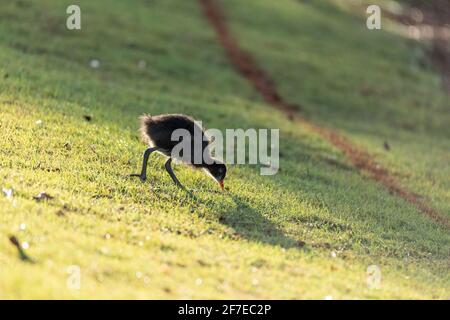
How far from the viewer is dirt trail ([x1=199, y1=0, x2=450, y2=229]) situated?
1533cm

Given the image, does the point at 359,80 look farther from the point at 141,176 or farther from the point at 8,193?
the point at 8,193

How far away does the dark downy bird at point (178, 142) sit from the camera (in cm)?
1217

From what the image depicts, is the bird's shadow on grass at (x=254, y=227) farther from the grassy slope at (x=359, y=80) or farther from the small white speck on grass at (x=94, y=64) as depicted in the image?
the small white speck on grass at (x=94, y=64)

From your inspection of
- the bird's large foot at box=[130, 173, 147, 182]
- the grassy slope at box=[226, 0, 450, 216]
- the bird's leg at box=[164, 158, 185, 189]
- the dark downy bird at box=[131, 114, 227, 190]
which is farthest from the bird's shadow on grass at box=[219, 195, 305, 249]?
the grassy slope at box=[226, 0, 450, 216]

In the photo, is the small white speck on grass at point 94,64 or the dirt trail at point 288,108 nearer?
the dirt trail at point 288,108

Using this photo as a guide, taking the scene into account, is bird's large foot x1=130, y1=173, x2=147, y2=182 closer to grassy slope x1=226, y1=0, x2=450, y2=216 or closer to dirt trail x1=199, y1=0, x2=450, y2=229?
dirt trail x1=199, y1=0, x2=450, y2=229

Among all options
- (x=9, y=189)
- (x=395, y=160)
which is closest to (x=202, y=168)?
(x=9, y=189)

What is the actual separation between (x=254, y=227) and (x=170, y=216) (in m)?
1.27

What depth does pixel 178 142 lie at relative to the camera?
1217 cm

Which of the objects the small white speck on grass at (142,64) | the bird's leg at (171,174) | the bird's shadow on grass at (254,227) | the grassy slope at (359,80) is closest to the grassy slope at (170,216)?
the bird's shadow on grass at (254,227)

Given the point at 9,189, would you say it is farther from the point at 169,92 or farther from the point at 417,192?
the point at 169,92

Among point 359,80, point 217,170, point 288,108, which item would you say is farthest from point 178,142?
point 359,80

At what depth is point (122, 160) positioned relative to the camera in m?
13.0

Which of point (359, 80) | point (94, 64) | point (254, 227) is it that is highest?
point (94, 64)
